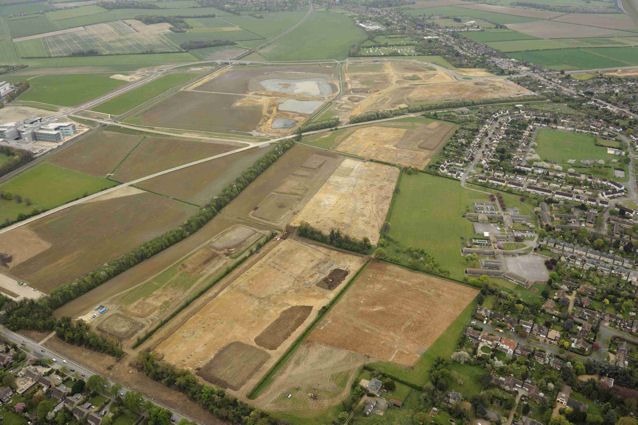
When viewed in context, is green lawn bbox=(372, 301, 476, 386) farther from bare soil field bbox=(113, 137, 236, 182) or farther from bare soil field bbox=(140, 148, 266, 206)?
bare soil field bbox=(113, 137, 236, 182)

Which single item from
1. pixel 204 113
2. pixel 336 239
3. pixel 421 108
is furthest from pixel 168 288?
pixel 421 108

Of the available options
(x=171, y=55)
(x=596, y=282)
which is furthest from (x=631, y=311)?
(x=171, y=55)

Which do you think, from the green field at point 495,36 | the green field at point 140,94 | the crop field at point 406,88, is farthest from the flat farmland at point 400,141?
the green field at point 495,36

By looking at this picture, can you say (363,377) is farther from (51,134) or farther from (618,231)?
(51,134)

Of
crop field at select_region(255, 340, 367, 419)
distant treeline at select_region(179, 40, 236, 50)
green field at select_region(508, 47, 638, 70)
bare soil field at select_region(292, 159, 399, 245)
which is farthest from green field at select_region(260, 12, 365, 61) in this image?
crop field at select_region(255, 340, 367, 419)

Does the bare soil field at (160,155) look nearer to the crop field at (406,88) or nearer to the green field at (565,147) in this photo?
the crop field at (406,88)

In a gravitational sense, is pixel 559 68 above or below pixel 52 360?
above
